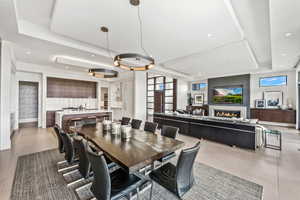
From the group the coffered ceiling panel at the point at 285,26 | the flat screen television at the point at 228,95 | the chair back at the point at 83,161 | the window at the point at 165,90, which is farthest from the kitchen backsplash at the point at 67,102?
the coffered ceiling panel at the point at 285,26

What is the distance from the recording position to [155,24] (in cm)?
302

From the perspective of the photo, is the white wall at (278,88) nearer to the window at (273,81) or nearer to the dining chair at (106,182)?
the window at (273,81)

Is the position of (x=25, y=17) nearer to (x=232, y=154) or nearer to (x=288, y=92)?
(x=232, y=154)

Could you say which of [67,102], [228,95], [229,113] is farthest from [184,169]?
[228,95]

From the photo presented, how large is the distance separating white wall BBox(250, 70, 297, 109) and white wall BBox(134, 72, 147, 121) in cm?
668

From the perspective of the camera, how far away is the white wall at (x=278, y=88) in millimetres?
6910

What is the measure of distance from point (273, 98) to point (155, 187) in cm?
884

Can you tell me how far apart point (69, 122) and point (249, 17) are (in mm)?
6636

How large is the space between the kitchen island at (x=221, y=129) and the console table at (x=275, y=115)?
16.0 ft

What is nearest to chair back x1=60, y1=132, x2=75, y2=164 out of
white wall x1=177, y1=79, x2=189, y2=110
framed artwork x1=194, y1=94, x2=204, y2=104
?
white wall x1=177, y1=79, x2=189, y2=110

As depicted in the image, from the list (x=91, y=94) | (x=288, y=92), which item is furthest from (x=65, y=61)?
(x=288, y=92)

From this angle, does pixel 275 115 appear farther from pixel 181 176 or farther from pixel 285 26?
pixel 181 176

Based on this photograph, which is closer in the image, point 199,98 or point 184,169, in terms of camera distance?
point 184,169

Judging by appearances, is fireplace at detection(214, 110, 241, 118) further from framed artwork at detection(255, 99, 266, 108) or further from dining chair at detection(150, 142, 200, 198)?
dining chair at detection(150, 142, 200, 198)
